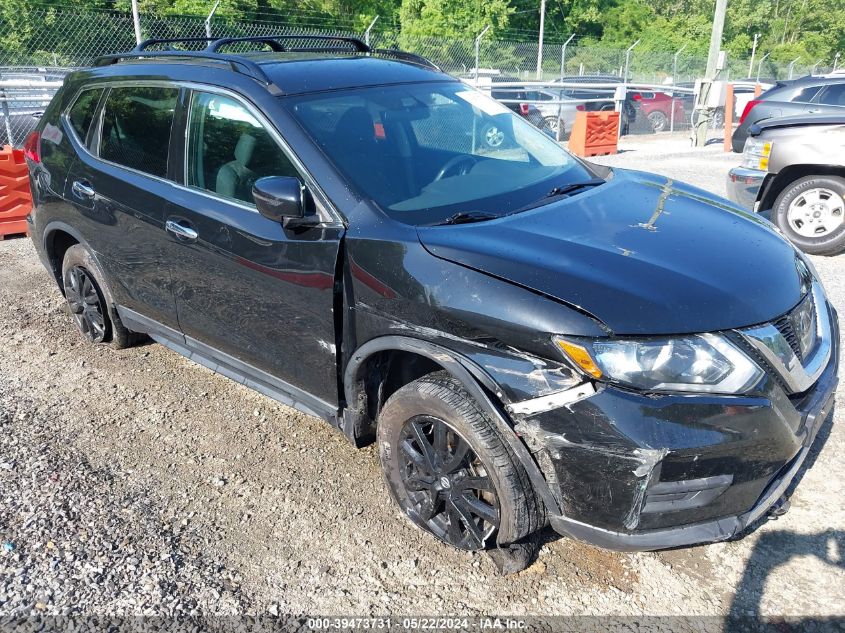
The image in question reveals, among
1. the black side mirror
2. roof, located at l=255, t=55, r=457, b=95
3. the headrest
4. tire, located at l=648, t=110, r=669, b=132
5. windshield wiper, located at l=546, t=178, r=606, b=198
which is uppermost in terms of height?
roof, located at l=255, t=55, r=457, b=95

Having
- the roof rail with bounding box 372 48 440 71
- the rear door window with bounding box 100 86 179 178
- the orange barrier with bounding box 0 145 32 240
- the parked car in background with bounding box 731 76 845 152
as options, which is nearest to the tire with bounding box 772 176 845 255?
the roof rail with bounding box 372 48 440 71

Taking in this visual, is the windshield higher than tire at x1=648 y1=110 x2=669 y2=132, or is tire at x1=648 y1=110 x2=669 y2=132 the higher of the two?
the windshield

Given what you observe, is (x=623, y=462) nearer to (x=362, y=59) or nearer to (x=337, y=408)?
(x=337, y=408)

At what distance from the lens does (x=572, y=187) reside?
3.36 meters

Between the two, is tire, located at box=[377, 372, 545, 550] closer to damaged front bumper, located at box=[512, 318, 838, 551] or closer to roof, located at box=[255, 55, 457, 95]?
damaged front bumper, located at box=[512, 318, 838, 551]

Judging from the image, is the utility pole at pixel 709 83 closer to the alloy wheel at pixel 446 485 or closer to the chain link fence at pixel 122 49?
the chain link fence at pixel 122 49

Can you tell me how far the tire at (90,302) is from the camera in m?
4.44

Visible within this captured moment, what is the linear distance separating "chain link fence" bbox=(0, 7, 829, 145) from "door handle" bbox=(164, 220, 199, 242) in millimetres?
6372

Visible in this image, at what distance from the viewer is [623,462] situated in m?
2.21

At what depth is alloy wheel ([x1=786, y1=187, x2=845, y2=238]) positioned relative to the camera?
21.1 feet

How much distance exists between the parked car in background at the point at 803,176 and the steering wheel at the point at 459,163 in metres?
4.42

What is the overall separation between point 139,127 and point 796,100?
415 inches

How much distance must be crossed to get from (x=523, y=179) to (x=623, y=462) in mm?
1621

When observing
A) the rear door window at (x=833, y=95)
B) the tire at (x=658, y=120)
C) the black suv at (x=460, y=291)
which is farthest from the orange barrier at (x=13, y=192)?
the tire at (x=658, y=120)
